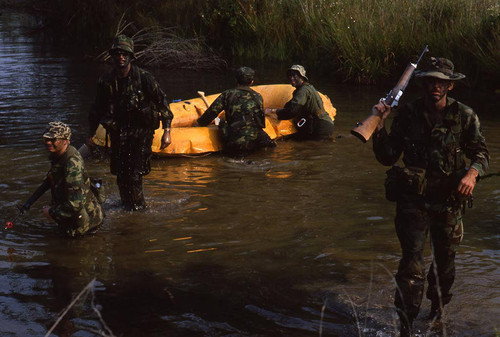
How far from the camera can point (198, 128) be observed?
1198 centimetres

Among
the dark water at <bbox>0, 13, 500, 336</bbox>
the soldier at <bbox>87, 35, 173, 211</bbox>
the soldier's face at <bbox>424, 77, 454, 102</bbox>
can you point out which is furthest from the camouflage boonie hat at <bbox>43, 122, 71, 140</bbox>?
the soldier's face at <bbox>424, 77, 454, 102</bbox>

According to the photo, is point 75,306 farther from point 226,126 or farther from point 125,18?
point 125,18

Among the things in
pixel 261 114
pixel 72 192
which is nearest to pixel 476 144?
pixel 72 192

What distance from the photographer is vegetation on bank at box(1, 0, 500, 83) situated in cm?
1647

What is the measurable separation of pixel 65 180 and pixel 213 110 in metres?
4.80

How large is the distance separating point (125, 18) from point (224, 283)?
70.0 feet

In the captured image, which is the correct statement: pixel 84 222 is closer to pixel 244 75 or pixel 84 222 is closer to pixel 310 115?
pixel 244 75

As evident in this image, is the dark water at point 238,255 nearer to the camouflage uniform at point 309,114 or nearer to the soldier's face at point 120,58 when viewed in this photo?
the camouflage uniform at point 309,114

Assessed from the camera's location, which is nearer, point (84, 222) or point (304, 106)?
point (84, 222)

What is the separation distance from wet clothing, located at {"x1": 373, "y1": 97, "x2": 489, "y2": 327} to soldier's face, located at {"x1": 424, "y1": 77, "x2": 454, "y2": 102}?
0.39 feet

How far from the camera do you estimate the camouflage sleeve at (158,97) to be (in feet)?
26.8

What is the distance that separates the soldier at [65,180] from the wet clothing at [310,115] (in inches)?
219

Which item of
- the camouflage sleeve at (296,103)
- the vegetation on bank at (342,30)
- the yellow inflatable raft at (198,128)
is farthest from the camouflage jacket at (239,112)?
the vegetation on bank at (342,30)

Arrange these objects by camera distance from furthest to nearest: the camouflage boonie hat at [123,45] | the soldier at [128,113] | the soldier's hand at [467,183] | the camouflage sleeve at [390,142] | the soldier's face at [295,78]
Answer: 1. the soldier's face at [295,78]
2. the soldier at [128,113]
3. the camouflage boonie hat at [123,45]
4. the camouflage sleeve at [390,142]
5. the soldier's hand at [467,183]
